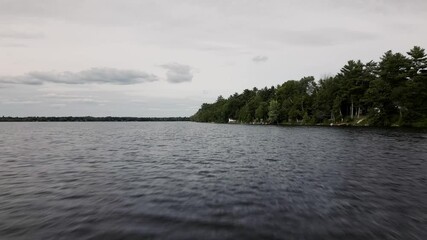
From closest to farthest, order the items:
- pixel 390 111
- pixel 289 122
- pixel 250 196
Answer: pixel 250 196
pixel 390 111
pixel 289 122

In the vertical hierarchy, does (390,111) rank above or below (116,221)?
above

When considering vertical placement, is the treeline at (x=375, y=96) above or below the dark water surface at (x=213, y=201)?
above

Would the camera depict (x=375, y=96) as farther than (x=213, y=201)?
Yes

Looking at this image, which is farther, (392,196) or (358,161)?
(358,161)

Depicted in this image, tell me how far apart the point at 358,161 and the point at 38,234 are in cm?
2664

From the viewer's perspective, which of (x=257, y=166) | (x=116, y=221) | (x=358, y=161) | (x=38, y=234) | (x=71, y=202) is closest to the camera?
(x=38, y=234)

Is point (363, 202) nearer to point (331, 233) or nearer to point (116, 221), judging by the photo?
point (331, 233)

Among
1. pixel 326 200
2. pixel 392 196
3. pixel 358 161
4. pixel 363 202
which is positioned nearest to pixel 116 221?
pixel 326 200

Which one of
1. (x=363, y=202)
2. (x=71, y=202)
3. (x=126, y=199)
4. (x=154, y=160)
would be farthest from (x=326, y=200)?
(x=154, y=160)

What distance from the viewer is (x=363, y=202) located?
14.9m

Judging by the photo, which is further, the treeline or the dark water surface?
the treeline

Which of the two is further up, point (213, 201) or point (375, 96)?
point (375, 96)

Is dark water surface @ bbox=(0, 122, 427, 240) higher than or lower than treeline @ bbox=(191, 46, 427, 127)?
lower

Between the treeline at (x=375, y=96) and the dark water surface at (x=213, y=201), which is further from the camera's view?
the treeline at (x=375, y=96)
